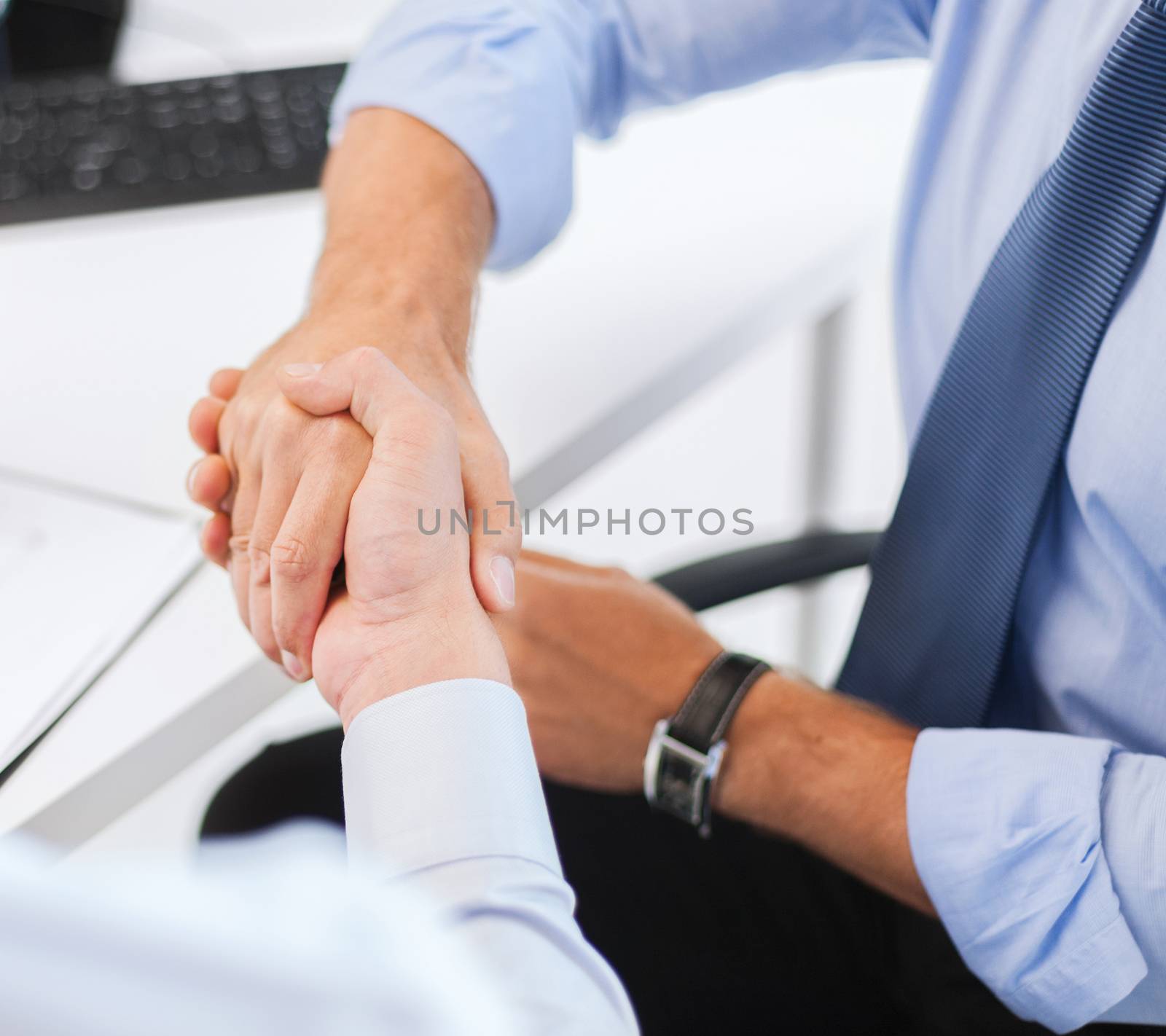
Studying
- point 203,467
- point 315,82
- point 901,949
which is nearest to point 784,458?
point 315,82

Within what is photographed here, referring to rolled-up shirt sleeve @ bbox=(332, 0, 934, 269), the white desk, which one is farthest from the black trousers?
rolled-up shirt sleeve @ bbox=(332, 0, 934, 269)

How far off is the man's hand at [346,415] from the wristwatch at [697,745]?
15 centimetres

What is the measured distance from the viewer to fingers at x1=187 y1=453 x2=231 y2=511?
19.5 inches

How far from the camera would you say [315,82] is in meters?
0.83

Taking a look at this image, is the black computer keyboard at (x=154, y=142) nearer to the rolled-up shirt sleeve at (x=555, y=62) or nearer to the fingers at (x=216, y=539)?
the rolled-up shirt sleeve at (x=555, y=62)

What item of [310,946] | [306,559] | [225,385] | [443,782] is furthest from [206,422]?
[310,946]

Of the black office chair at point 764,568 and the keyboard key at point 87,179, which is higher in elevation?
the keyboard key at point 87,179

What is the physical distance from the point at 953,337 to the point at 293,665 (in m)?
0.38

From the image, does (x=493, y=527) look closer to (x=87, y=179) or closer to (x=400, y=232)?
(x=400, y=232)

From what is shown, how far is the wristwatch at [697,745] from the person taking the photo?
56 cm

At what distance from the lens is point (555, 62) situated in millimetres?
638

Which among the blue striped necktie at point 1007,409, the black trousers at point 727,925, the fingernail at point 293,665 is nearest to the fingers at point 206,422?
the fingernail at point 293,665

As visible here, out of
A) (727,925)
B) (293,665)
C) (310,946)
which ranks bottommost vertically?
(727,925)

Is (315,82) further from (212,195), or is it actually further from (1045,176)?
(1045,176)
